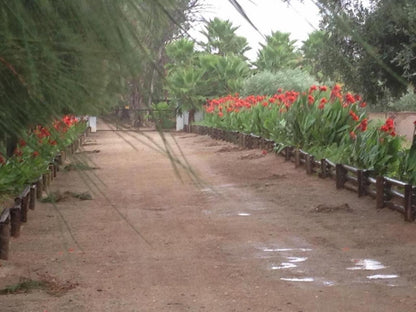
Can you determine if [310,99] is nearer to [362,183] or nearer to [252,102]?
[362,183]

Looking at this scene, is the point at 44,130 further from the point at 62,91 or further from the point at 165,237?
the point at 165,237

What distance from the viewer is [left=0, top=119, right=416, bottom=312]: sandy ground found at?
22.3ft

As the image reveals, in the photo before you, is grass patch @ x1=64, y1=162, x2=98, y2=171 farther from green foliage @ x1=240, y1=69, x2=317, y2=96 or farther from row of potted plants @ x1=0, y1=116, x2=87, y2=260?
green foliage @ x1=240, y1=69, x2=317, y2=96

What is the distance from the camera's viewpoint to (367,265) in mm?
8352

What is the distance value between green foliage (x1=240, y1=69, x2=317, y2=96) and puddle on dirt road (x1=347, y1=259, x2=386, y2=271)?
3519 cm

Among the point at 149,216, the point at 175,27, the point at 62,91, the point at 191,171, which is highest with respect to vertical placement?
the point at 175,27

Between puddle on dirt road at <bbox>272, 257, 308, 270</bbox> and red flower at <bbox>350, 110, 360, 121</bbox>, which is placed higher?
red flower at <bbox>350, 110, 360, 121</bbox>

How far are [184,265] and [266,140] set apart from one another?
1574 cm

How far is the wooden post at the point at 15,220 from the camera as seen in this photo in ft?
31.4

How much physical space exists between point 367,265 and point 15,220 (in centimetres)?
411

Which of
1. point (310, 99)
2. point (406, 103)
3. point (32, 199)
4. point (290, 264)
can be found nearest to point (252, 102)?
point (310, 99)

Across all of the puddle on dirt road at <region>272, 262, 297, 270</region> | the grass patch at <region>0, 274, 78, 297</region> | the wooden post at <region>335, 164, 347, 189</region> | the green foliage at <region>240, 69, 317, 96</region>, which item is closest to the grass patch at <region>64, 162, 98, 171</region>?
the grass patch at <region>0, 274, 78, 297</region>

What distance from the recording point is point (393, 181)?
1152cm

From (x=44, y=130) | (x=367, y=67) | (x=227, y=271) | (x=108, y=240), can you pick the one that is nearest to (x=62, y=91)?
(x=44, y=130)
